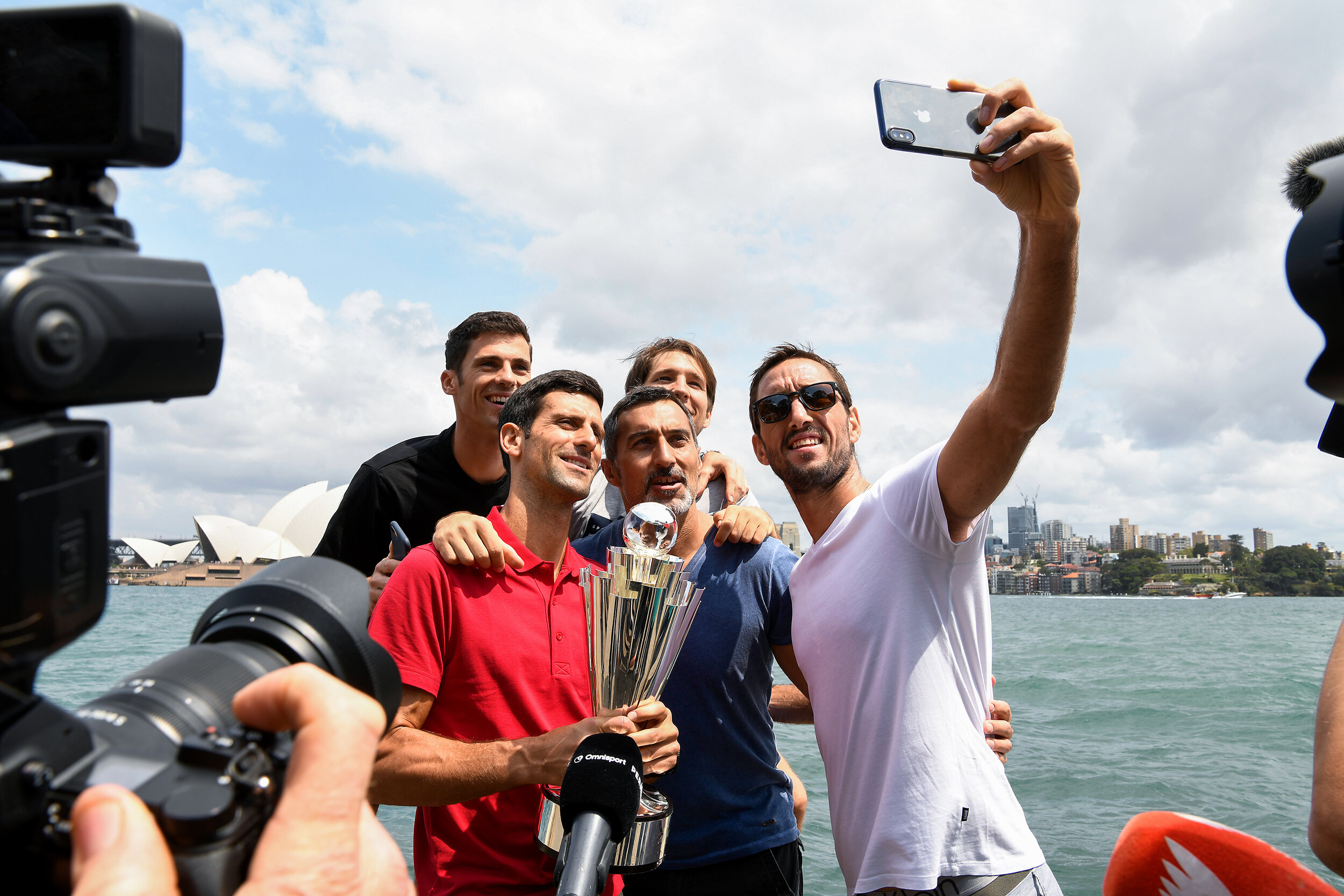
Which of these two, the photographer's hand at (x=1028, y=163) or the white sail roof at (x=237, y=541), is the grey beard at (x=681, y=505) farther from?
the white sail roof at (x=237, y=541)

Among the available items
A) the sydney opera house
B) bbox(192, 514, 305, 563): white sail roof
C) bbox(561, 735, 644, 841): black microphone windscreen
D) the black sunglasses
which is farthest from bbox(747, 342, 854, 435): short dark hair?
bbox(192, 514, 305, 563): white sail roof

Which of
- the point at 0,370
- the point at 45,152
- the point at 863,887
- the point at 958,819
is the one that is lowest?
the point at 863,887

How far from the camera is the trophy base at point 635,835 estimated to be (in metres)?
2.34

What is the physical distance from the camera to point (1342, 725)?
161 cm

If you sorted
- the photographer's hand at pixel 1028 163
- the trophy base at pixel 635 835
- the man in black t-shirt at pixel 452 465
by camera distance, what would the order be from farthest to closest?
the man in black t-shirt at pixel 452 465
the trophy base at pixel 635 835
the photographer's hand at pixel 1028 163

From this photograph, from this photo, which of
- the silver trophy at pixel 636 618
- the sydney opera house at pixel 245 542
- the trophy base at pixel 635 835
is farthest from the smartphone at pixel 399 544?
the sydney opera house at pixel 245 542

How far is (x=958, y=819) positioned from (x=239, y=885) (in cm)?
209

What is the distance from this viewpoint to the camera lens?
1.04 metres

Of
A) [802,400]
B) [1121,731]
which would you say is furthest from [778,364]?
[1121,731]

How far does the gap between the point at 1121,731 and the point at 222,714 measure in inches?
993

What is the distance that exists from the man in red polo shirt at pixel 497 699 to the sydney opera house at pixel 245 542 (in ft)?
107

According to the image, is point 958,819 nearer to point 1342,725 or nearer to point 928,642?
point 928,642

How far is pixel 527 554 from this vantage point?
3.18 m

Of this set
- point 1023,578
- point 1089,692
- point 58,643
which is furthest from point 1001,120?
point 1023,578
